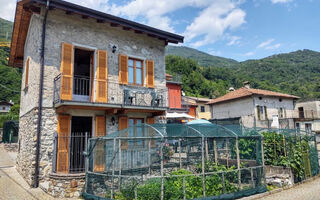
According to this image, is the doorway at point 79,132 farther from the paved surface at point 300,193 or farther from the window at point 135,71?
the paved surface at point 300,193

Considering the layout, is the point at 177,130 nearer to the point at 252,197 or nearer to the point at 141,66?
the point at 252,197

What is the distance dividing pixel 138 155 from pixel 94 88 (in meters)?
3.64

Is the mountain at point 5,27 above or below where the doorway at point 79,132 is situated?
above

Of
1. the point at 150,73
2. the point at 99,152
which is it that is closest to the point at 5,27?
the point at 150,73

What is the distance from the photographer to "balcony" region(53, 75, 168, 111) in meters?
9.53

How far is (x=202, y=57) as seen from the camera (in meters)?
120

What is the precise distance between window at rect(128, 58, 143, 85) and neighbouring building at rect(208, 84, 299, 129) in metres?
15.7

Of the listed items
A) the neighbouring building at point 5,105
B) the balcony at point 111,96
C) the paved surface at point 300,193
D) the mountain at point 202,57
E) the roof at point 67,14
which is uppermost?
the mountain at point 202,57

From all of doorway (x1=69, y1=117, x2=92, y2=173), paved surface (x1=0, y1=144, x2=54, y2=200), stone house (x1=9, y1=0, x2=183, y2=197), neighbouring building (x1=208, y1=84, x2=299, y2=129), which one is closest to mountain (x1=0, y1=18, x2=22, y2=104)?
stone house (x1=9, y1=0, x2=183, y2=197)

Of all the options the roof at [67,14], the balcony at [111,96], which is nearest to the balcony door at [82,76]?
the balcony at [111,96]

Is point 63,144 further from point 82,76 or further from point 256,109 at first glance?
point 256,109

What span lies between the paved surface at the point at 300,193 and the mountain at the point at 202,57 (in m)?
94.6

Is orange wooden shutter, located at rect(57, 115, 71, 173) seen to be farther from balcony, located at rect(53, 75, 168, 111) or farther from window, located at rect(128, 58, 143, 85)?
window, located at rect(128, 58, 143, 85)

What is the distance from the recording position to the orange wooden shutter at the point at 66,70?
966 cm
